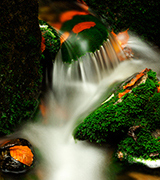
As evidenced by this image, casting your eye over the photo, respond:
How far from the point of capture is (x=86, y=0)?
611 cm

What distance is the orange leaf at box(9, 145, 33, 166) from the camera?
10.1ft

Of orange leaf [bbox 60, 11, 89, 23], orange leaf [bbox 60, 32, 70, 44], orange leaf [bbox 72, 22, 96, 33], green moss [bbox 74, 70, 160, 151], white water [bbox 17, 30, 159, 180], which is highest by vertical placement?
orange leaf [bbox 60, 11, 89, 23]

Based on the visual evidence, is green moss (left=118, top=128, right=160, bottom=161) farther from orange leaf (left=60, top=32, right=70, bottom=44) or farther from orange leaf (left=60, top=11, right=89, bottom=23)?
orange leaf (left=60, top=11, right=89, bottom=23)

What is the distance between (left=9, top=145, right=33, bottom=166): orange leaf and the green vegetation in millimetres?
824

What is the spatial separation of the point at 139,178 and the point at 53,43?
9.75ft

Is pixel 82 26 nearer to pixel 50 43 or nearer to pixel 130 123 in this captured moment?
pixel 50 43

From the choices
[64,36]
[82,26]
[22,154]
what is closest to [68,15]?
[82,26]

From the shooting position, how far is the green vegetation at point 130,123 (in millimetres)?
3184

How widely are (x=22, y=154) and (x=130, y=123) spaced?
1.66 metres

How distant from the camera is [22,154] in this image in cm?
311

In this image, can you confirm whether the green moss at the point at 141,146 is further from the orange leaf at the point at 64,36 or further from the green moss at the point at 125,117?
the orange leaf at the point at 64,36

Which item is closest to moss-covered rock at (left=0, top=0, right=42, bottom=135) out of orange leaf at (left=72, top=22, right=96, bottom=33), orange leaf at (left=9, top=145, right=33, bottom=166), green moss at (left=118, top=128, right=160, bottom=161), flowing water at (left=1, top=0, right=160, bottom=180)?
flowing water at (left=1, top=0, right=160, bottom=180)

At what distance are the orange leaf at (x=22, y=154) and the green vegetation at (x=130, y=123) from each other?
0.82 meters

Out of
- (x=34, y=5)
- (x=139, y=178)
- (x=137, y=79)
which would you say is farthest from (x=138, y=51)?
(x=139, y=178)
